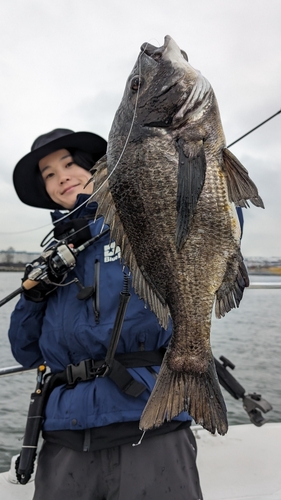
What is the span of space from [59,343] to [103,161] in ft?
3.32

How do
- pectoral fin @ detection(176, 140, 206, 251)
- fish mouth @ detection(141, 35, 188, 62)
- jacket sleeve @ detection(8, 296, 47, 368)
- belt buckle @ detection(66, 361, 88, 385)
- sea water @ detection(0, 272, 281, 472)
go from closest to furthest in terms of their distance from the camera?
1. pectoral fin @ detection(176, 140, 206, 251)
2. fish mouth @ detection(141, 35, 188, 62)
3. belt buckle @ detection(66, 361, 88, 385)
4. jacket sleeve @ detection(8, 296, 47, 368)
5. sea water @ detection(0, 272, 281, 472)

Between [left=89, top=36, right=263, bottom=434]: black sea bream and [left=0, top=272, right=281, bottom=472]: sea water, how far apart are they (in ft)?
3.14

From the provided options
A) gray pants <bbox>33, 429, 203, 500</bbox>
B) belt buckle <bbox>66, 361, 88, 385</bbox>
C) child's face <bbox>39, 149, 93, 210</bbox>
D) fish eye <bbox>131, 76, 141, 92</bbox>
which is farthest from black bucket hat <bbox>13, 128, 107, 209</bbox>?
gray pants <bbox>33, 429, 203, 500</bbox>

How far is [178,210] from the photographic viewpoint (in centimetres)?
136

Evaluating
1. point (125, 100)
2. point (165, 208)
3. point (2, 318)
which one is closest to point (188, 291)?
point (165, 208)

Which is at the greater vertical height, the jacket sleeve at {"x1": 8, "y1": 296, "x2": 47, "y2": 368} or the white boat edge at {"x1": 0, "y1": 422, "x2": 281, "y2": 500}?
the jacket sleeve at {"x1": 8, "y1": 296, "x2": 47, "y2": 368}

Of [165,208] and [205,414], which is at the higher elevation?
[165,208]

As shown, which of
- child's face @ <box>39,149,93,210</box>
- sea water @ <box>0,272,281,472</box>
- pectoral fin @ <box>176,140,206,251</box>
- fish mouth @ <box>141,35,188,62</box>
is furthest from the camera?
sea water @ <box>0,272,281,472</box>

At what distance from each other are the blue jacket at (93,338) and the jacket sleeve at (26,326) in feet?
0.21

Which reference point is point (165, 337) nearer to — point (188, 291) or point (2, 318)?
point (188, 291)

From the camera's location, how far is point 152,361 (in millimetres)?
1909

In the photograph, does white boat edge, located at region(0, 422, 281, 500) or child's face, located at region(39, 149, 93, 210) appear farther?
white boat edge, located at region(0, 422, 281, 500)

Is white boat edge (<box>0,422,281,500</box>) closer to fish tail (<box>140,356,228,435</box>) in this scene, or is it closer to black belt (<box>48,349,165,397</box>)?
black belt (<box>48,349,165,397</box>)

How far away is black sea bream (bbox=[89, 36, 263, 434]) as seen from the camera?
1.36 m
